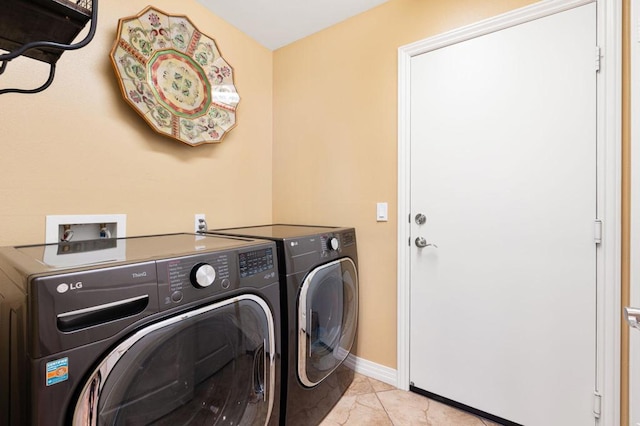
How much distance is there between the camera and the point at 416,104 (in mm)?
1702

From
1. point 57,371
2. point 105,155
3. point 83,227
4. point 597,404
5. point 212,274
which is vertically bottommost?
point 597,404

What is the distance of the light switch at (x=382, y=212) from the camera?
5.94ft

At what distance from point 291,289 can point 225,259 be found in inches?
15.2

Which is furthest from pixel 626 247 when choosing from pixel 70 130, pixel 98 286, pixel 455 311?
pixel 70 130

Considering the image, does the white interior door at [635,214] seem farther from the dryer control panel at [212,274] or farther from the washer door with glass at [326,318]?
Answer: the dryer control panel at [212,274]

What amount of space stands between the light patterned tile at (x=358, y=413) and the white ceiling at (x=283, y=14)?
246cm

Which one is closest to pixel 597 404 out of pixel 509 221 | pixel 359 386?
pixel 509 221

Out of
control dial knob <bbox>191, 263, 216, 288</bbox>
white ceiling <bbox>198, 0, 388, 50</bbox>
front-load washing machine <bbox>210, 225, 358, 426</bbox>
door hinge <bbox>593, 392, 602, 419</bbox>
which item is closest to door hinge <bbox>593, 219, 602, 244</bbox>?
door hinge <bbox>593, 392, 602, 419</bbox>

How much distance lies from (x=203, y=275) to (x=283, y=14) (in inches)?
73.1

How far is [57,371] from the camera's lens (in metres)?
0.60

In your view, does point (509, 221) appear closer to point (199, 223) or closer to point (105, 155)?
point (199, 223)

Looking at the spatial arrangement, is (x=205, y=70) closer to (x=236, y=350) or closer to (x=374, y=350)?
(x=236, y=350)

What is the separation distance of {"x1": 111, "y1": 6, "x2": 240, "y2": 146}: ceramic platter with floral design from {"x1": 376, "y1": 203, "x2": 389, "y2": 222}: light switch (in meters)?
1.13

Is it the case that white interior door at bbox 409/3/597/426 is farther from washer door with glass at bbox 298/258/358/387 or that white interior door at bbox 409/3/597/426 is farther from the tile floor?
washer door with glass at bbox 298/258/358/387
